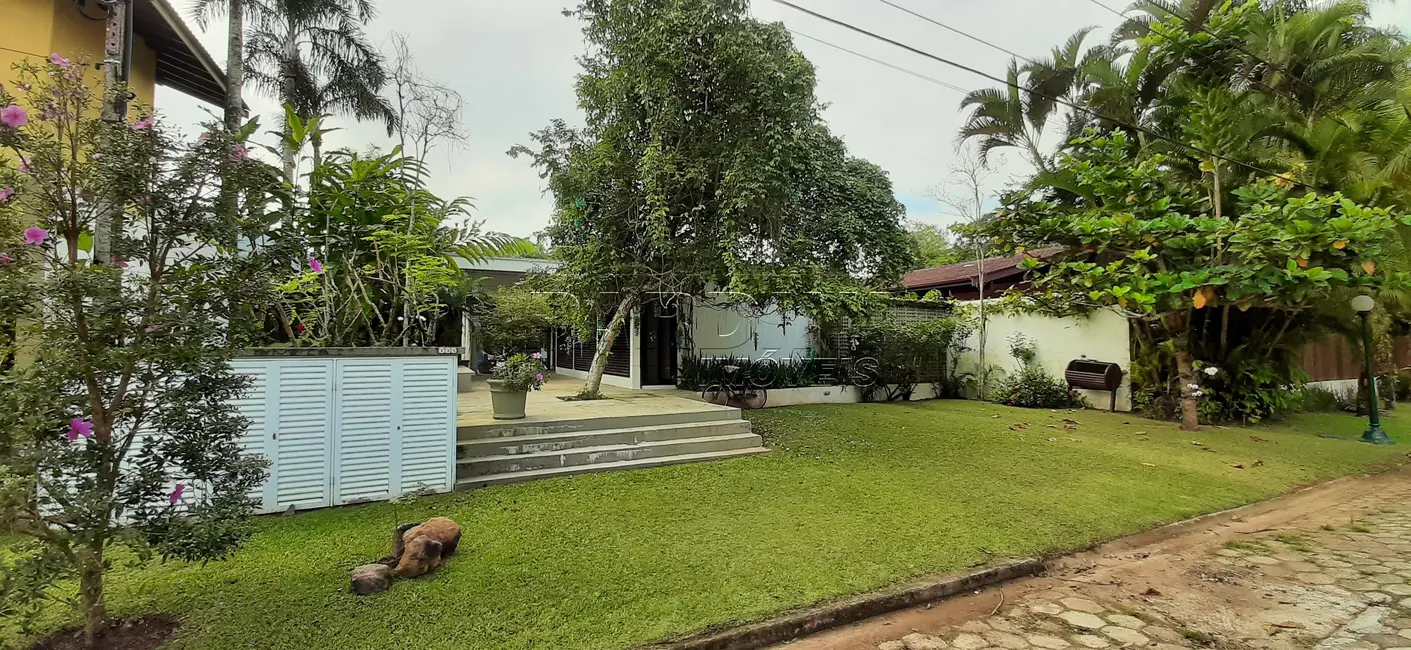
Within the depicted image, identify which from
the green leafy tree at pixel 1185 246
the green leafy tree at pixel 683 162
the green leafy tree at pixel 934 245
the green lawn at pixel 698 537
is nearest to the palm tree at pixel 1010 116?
the green leafy tree at pixel 1185 246

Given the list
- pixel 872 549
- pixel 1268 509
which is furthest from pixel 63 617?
pixel 1268 509

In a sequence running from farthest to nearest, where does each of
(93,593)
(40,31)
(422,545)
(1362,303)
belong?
(1362,303) → (40,31) → (422,545) → (93,593)

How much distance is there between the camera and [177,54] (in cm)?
828

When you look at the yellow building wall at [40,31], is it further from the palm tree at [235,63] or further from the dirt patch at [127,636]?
the dirt patch at [127,636]

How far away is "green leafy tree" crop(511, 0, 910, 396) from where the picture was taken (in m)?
7.93

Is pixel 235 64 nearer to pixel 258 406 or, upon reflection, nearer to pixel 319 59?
pixel 319 59

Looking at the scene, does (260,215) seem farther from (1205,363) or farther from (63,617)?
(1205,363)

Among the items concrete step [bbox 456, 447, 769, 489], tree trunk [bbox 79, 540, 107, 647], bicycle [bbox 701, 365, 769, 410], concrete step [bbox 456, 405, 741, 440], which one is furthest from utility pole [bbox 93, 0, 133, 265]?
bicycle [bbox 701, 365, 769, 410]

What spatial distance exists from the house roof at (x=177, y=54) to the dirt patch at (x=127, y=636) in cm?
712

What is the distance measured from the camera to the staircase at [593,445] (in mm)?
6023

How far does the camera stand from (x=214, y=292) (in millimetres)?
2947

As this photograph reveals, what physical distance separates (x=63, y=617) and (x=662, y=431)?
5060 mm

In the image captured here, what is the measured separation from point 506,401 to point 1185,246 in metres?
9.91

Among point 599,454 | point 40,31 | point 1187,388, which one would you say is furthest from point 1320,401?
point 40,31
